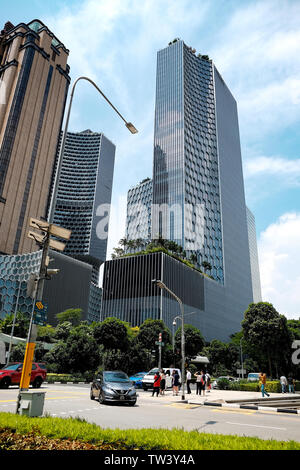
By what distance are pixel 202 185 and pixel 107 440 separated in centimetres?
13695

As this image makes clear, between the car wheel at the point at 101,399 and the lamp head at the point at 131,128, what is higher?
the lamp head at the point at 131,128

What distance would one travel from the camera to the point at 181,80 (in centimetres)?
13562

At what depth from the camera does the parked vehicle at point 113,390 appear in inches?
609

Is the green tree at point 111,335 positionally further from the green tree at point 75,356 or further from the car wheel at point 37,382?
the car wheel at point 37,382

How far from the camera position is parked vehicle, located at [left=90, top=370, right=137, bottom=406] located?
15.5 metres

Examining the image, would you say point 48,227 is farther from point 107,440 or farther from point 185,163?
point 185,163

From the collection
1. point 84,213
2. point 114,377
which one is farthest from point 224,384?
point 84,213

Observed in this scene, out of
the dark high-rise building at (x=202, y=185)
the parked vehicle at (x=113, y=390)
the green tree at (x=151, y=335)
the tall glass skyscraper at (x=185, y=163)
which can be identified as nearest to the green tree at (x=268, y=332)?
the green tree at (x=151, y=335)

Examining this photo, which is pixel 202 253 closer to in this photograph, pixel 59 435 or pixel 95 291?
pixel 95 291

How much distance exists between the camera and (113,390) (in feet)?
51.1

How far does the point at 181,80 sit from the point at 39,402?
145 metres

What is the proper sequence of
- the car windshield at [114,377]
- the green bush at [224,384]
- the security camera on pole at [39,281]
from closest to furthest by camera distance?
the security camera on pole at [39,281]
the car windshield at [114,377]
the green bush at [224,384]

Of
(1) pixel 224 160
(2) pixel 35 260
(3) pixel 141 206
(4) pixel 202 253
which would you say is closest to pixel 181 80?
(1) pixel 224 160

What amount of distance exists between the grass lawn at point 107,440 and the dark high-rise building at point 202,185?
9694cm
